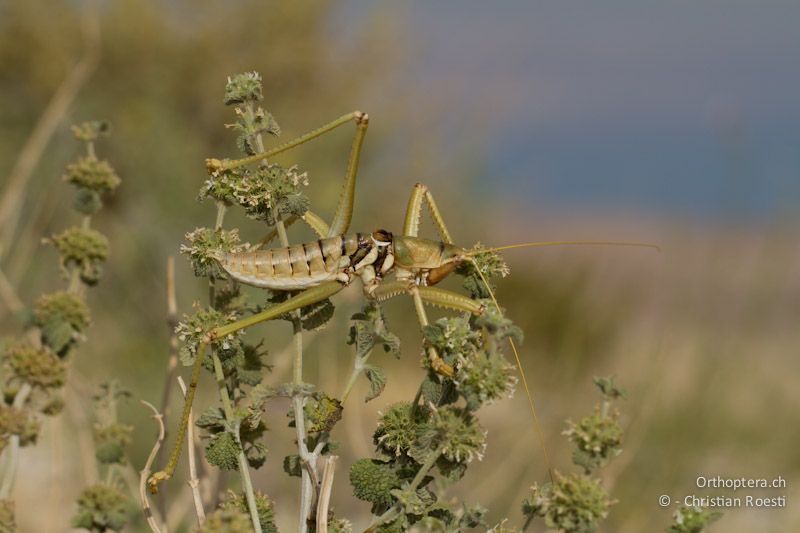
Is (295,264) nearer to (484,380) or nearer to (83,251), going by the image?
(83,251)

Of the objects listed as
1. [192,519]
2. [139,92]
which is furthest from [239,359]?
[139,92]

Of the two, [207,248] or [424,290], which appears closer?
[207,248]

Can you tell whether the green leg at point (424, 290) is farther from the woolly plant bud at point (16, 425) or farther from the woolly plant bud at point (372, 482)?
the woolly plant bud at point (16, 425)

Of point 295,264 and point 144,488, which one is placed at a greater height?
point 295,264

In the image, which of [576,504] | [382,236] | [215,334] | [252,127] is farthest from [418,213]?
[576,504]

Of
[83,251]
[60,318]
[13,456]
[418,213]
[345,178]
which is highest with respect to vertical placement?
[418,213]

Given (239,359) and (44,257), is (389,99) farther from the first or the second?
(239,359)
